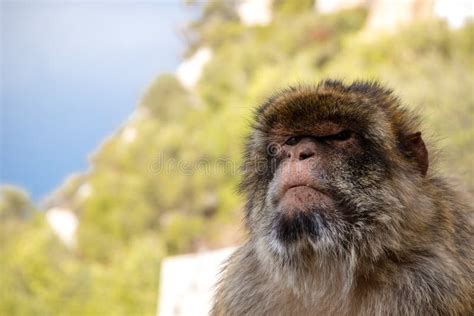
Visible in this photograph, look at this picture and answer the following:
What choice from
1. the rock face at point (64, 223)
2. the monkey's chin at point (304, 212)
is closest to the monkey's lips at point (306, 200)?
the monkey's chin at point (304, 212)

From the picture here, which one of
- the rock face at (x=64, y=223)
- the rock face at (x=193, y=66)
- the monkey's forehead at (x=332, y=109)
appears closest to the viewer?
the monkey's forehead at (x=332, y=109)

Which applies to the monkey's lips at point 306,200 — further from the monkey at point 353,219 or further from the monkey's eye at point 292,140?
the monkey's eye at point 292,140

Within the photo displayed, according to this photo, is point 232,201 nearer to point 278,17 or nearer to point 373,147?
point 278,17

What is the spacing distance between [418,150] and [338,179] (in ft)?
1.38

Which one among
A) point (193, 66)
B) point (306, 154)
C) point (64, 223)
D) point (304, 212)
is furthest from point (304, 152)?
point (193, 66)

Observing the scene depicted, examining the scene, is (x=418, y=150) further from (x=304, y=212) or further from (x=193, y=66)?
(x=193, y=66)

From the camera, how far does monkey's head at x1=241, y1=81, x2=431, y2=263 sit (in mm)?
2371

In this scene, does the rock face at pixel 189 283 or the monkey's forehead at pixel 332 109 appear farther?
the rock face at pixel 189 283

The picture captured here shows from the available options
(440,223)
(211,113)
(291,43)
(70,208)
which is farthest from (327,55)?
(440,223)

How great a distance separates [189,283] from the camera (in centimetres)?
529

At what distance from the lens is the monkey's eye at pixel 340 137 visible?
245 cm

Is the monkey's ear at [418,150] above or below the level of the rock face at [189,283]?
below

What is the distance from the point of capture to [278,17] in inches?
1662

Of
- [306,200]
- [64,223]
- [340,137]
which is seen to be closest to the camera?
[306,200]
